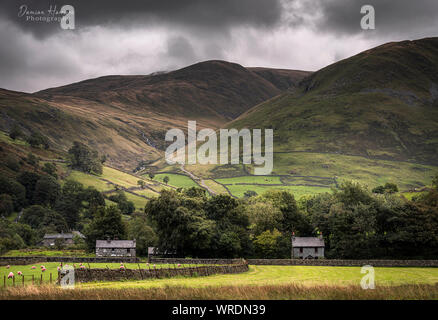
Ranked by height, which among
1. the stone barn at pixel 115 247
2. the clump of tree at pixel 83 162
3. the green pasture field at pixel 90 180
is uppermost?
the clump of tree at pixel 83 162

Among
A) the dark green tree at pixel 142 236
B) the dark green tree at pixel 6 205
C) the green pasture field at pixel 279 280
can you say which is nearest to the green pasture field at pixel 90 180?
the dark green tree at pixel 6 205

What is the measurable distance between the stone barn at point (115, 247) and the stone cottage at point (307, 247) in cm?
2994

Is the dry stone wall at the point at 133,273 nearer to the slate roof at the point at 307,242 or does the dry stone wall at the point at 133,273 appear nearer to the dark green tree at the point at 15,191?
the slate roof at the point at 307,242

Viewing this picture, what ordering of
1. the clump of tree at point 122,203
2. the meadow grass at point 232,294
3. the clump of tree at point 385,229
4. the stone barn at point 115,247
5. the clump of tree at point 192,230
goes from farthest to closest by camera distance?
the clump of tree at point 122,203 → the stone barn at point 115,247 → the clump of tree at point 192,230 → the clump of tree at point 385,229 → the meadow grass at point 232,294

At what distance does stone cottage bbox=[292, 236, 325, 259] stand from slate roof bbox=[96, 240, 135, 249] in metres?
30.1

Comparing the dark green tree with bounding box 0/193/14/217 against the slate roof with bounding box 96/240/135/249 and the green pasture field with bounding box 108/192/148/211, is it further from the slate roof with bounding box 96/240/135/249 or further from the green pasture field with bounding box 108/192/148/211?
the slate roof with bounding box 96/240/135/249

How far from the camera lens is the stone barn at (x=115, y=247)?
266 ft

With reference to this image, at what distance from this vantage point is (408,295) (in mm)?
25719

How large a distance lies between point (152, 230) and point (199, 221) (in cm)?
1970

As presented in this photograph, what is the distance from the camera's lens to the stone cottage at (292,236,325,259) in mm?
75062
